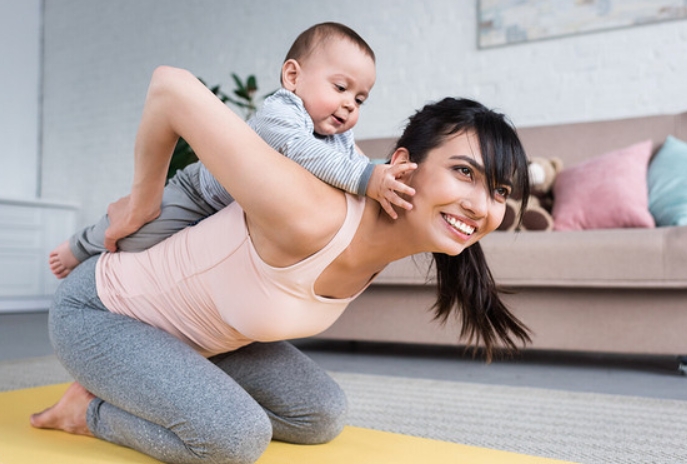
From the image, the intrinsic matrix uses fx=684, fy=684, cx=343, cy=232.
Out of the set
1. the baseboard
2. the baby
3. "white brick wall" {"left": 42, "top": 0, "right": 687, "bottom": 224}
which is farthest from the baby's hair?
the baseboard

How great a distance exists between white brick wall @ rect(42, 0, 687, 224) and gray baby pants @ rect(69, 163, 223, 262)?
8.61ft

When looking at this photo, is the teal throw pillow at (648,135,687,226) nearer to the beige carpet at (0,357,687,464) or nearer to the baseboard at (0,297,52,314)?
the beige carpet at (0,357,687,464)

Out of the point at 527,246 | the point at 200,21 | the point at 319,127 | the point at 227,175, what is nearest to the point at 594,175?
the point at 527,246

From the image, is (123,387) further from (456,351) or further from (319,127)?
(456,351)

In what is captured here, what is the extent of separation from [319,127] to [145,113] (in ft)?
1.16

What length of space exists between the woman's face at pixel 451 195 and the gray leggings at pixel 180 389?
0.46 meters

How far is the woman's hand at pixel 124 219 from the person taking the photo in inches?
54.0

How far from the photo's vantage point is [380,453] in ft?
4.62

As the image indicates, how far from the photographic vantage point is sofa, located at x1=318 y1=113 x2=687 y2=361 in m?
2.37

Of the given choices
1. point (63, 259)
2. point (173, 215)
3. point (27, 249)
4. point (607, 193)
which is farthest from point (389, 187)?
point (27, 249)

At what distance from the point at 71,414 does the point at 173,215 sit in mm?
489

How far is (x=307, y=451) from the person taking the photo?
56.7 inches

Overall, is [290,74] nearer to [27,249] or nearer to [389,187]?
[389,187]

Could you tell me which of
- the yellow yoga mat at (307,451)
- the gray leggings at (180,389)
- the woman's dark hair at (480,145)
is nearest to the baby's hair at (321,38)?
the woman's dark hair at (480,145)
